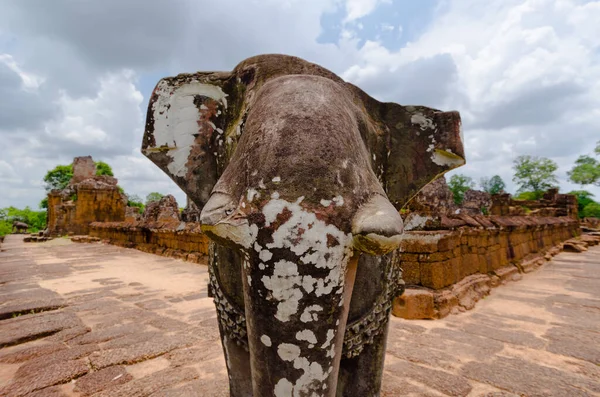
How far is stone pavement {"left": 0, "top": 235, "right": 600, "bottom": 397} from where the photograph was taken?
87.5 inches

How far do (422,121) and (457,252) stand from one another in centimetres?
372

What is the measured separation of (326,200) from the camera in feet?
2.61

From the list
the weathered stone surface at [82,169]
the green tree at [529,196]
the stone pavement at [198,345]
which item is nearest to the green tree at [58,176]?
the weathered stone surface at [82,169]

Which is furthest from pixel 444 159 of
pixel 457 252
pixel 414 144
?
pixel 457 252

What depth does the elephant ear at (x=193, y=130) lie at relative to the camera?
4.53 feet

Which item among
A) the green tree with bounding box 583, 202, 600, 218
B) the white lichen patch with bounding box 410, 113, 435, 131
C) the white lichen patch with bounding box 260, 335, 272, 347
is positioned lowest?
the white lichen patch with bounding box 260, 335, 272, 347

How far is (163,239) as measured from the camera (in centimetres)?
966

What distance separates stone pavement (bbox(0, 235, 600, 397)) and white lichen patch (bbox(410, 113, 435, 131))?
5.60 feet

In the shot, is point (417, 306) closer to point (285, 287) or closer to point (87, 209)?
point (285, 287)

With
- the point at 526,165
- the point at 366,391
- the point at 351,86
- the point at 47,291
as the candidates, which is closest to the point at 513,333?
the point at 366,391

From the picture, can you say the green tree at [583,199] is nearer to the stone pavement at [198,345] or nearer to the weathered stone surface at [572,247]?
the weathered stone surface at [572,247]

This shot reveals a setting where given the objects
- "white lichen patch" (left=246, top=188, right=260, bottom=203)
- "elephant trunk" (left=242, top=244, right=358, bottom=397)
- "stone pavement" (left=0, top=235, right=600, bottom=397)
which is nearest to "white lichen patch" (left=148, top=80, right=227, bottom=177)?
"white lichen patch" (left=246, top=188, right=260, bottom=203)

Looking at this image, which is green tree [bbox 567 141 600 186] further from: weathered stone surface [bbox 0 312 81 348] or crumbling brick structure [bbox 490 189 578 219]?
weathered stone surface [bbox 0 312 81 348]

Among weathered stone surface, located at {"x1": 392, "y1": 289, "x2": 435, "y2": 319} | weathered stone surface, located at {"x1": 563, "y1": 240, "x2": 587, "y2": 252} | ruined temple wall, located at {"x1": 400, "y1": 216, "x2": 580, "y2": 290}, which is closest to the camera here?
weathered stone surface, located at {"x1": 392, "y1": 289, "x2": 435, "y2": 319}
